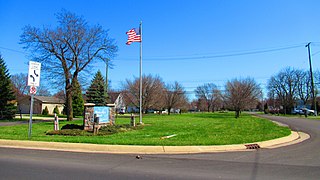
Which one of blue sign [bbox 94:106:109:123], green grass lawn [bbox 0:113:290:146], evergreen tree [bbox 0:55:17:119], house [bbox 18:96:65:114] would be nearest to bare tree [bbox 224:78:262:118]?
green grass lawn [bbox 0:113:290:146]

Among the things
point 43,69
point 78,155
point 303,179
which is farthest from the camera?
point 43,69

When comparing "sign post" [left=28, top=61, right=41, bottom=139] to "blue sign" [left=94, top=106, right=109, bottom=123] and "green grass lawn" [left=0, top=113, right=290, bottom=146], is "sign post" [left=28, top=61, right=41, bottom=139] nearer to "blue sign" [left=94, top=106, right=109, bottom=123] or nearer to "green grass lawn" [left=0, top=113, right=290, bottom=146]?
"green grass lawn" [left=0, top=113, right=290, bottom=146]

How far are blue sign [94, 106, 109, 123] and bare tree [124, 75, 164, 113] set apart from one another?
124 ft

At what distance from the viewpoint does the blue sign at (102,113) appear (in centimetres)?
1773

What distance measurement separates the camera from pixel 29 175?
6176 mm

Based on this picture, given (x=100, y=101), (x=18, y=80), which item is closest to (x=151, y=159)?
(x=100, y=101)

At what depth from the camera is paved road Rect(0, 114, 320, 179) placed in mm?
6242

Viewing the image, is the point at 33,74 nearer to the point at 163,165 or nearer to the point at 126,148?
the point at 126,148

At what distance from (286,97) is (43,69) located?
6855cm

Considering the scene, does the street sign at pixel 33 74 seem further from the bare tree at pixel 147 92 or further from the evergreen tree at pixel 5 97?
the bare tree at pixel 147 92

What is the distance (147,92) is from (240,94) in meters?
20.8

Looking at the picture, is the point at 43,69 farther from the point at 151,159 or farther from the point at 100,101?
the point at 151,159

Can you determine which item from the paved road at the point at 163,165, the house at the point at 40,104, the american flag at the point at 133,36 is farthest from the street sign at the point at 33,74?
the house at the point at 40,104

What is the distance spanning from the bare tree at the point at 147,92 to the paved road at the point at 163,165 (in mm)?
47289
